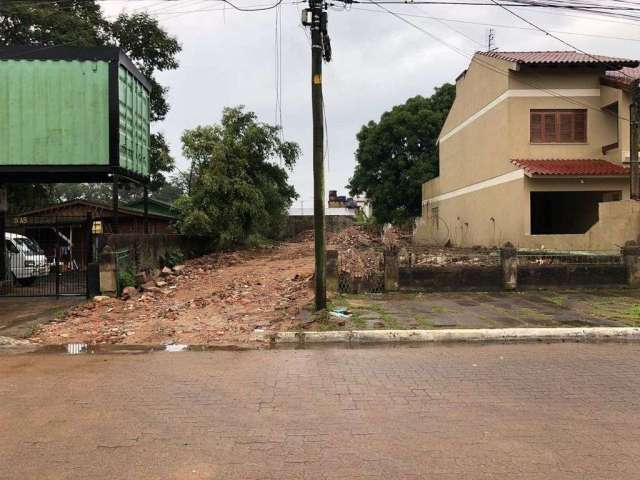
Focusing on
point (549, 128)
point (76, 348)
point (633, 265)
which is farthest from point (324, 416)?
point (549, 128)

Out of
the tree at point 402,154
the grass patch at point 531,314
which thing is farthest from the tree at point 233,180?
the grass patch at point 531,314

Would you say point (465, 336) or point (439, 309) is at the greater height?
point (439, 309)

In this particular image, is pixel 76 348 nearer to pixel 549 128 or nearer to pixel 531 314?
pixel 531 314

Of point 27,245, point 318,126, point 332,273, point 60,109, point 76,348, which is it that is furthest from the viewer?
point 27,245

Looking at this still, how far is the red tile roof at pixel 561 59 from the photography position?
69.2ft

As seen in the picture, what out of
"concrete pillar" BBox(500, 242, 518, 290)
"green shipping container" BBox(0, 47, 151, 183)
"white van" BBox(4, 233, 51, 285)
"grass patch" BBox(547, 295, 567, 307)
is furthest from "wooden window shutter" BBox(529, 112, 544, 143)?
"white van" BBox(4, 233, 51, 285)

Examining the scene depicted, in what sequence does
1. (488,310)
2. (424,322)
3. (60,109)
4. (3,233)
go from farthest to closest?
(3,233)
(60,109)
(488,310)
(424,322)

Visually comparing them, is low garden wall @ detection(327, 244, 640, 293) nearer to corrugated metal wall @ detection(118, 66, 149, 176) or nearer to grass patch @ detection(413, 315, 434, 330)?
grass patch @ detection(413, 315, 434, 330)

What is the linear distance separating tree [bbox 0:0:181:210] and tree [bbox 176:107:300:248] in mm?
1934

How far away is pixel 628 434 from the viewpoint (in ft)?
14.8

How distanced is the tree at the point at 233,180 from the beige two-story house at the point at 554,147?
30.6 ft

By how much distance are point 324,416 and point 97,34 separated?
22.7 metres

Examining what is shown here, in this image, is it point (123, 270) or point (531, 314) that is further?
point (123, 270)

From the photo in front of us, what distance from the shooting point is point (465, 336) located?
859 centimetres
